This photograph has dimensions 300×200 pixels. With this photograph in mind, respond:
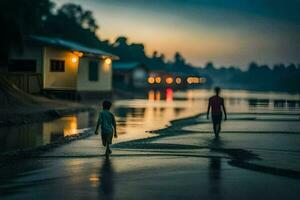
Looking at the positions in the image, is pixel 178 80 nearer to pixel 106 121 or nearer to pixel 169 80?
pixel 169 80

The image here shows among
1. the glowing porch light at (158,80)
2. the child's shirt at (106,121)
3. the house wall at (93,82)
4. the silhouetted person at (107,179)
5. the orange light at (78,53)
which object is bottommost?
A: the silhouetted person at (107,179)

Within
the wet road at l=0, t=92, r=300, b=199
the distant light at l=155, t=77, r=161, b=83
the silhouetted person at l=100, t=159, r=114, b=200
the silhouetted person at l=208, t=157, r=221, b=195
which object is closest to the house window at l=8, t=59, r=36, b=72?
the wet road at l=0, t=92, r=300, b=199

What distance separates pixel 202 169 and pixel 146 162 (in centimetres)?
147

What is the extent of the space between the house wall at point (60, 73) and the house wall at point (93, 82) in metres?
0.63

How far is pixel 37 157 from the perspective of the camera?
43.0 feet

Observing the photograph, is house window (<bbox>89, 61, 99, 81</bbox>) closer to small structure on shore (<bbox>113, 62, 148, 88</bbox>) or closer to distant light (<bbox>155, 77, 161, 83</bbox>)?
small structure on shore (<bbox>113, 62, 148, 88</bbox>)

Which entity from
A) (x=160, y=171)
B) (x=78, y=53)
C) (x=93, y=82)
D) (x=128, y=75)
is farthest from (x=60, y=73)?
(x=128, y=75)

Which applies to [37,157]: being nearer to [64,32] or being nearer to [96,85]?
[96,85]

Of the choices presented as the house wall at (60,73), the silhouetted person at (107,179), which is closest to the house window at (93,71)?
the house wall at (60,73)

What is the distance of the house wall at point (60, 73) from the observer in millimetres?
41562

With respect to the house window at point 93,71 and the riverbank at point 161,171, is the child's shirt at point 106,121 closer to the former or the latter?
the riverbank at point 161,171

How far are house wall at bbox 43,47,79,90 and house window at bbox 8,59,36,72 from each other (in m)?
0.96

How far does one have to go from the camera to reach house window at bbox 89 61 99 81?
46.1 meters

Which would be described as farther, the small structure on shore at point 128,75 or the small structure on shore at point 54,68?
the small structure on shore at point 128,75
